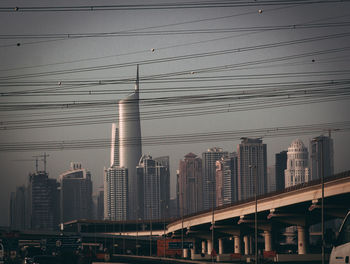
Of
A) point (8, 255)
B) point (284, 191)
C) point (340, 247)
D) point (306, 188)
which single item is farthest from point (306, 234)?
point (340, 247)

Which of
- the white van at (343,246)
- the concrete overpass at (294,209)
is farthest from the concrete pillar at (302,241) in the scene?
the white van at (343,246)

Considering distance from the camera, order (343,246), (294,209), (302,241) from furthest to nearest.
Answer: (302,241) < (294,209) < (343,246)

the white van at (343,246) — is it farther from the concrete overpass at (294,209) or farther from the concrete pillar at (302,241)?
the concrete pillar at (302,241)

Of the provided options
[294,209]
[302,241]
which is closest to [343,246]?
[294,209]

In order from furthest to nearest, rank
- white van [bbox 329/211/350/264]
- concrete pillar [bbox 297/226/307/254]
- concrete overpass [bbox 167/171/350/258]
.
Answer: concrete pillar [bbox 297/226/307/254]
concrete overpass [bbox 167/171/350/258]
white van [bbox 329/211/350/264]

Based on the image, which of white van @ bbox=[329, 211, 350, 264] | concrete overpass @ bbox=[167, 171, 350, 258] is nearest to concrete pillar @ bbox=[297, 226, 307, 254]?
concrete overpass @ bbox=[167, 171, 350, 258]

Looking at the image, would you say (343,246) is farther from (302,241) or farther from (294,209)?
(302,241)

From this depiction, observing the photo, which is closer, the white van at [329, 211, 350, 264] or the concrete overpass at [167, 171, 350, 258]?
the white van at [329, 211, 350, 264]

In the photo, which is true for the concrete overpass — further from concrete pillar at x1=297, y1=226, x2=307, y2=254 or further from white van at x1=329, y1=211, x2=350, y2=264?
white van at x1=329, y1=211, x2=350, y2=264
